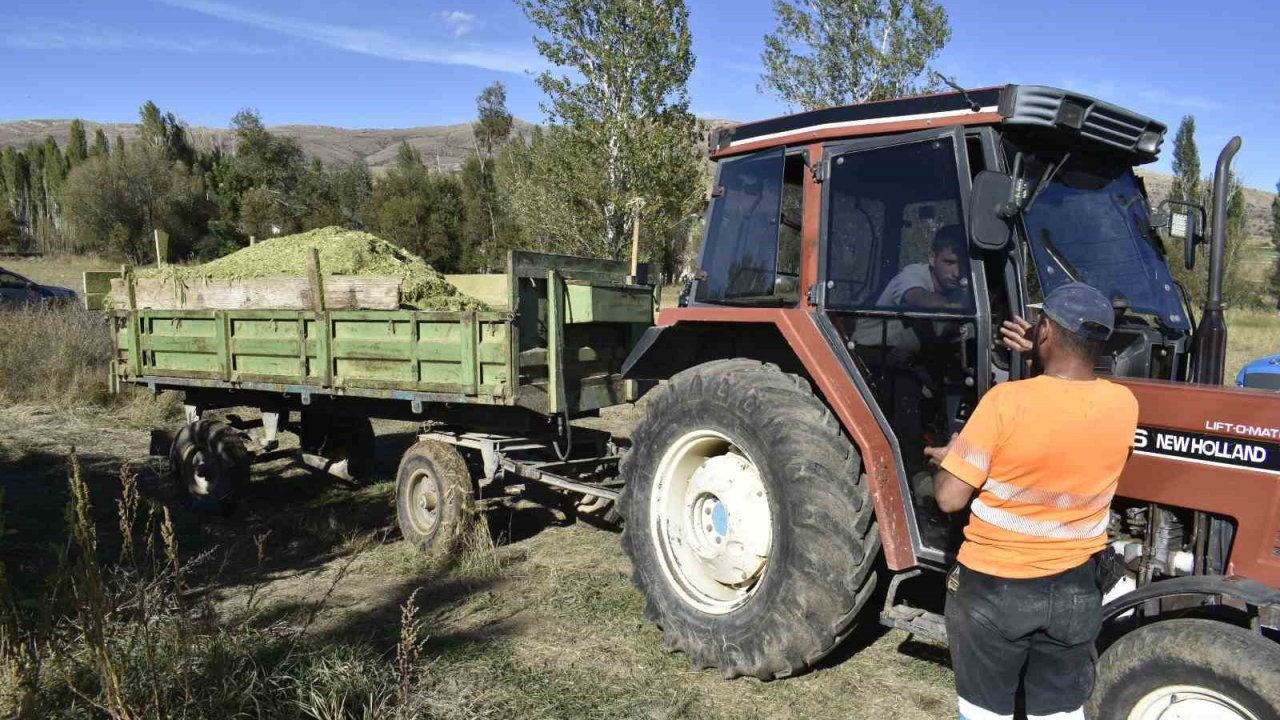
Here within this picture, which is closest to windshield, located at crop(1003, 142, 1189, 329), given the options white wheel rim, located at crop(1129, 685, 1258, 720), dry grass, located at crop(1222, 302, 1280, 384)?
white wheel rim, located at crop(1129, 685, 1258, 720)

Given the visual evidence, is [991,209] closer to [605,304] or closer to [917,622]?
[917,622]

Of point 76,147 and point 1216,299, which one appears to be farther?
point 76,147

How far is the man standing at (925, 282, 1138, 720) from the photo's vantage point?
7.79 ft

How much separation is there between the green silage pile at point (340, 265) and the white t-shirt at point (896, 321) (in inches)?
133

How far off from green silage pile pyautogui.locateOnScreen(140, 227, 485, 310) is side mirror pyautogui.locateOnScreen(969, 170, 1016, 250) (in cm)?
396

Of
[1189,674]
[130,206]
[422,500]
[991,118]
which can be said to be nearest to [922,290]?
[991,118]

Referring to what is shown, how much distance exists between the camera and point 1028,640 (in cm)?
243

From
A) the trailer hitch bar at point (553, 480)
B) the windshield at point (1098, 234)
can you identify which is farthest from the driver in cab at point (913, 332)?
the trailer hitch bar at point (553, 480)

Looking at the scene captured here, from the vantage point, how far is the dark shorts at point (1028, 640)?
2391mm

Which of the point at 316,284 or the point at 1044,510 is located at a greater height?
the point at 316,284

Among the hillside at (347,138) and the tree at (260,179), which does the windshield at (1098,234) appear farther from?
the hillside at (347,138)

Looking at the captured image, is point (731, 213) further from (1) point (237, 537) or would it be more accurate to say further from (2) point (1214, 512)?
(1) point (237, 537)

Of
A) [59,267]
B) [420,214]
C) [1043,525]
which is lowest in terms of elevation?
[1043,525]

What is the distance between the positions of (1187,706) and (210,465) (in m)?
6.94
